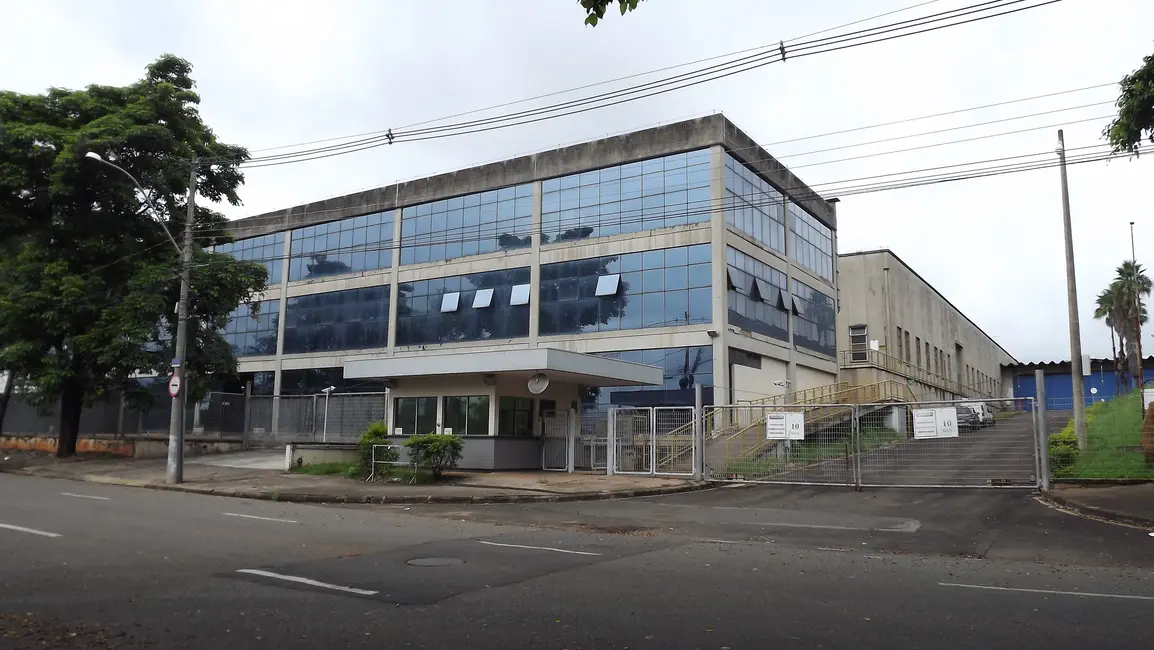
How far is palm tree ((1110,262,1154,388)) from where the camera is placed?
60.1 metres

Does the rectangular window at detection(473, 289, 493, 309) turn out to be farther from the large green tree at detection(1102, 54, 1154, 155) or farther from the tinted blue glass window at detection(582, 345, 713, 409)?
the large green tree at detection(1102, 54, 1154, 155)

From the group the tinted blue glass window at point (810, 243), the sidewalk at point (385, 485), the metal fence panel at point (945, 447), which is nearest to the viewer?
the sidewalk at point (385, 485)

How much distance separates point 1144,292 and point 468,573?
71.1 meters

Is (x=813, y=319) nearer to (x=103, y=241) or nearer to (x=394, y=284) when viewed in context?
(x=394, y=284)

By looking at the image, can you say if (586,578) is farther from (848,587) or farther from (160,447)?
(160,447)

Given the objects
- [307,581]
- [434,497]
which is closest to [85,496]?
[434,497]

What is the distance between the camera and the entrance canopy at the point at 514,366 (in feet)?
72.5

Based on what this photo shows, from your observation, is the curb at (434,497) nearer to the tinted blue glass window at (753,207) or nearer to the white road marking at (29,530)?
the white road marking at (29,530)

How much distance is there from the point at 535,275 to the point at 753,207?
9.55 m

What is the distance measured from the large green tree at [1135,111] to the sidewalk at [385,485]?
39.0 ft

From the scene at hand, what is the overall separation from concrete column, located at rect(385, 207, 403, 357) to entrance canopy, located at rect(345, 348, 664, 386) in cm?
1439

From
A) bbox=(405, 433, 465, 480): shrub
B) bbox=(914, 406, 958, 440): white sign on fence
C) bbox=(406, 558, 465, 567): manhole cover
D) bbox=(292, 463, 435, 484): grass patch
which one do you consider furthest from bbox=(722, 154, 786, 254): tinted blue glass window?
bbox=(406, 558, 465, 567): manhole cover

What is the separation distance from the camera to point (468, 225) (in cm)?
3778

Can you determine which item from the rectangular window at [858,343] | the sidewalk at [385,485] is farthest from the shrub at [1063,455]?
the rectangular window at [858,343]
